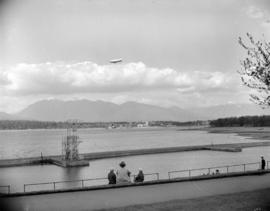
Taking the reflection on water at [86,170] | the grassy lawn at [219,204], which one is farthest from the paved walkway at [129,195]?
the reflection on water at [86,170]

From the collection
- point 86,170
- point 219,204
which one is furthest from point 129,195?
point 86,170

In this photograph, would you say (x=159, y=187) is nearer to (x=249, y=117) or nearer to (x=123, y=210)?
(x=123, y=210)

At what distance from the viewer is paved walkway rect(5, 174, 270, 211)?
1070 centimetres

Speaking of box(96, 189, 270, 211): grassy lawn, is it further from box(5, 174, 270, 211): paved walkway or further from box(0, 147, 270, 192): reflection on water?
box(0, 147, 270, 192): reflection on water

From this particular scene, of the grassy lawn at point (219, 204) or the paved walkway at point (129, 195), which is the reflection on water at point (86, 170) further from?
the grassy lawn at point (219, 204)

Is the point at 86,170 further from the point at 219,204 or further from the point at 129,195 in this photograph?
the point at 219,204

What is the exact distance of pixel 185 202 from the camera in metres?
10.8

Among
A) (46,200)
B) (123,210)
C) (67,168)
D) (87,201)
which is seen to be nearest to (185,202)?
(123,210)

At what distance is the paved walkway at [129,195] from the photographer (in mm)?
10703

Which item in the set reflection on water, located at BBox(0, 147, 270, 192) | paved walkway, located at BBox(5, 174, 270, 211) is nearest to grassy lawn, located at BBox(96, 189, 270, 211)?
paved walkway, located at BBox(5, 174, 270, 211)

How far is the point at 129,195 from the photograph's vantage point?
12.1 meters

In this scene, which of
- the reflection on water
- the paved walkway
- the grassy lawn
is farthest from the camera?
the reflection on water

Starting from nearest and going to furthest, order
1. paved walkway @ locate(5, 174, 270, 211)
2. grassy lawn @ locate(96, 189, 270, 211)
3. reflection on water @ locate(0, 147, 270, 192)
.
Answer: grassy lawn @ locate(96, 189, 270, 211), paved walkway @ locate(5, 174, 270, 211), reflection on water @ locate(0, 147, 270, 192)

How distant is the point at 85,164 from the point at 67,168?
11.0ft
